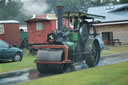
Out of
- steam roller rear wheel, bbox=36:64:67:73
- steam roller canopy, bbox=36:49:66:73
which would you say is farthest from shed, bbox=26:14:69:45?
steam roller canopy, bbox=36:49:66:73

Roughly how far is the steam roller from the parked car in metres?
4.78

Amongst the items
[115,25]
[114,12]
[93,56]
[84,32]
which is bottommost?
[93,56]

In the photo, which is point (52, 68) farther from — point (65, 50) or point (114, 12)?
point (114, 12)

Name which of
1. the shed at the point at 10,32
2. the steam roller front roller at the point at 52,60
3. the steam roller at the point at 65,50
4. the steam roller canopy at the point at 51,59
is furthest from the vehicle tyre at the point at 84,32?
the shed at the point at 10,32

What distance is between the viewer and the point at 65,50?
11.2 metres

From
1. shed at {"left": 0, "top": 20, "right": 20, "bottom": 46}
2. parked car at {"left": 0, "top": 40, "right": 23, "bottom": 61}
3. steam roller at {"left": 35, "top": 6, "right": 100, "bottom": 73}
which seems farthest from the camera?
shed at {"left": 0, "top": 20, "right": 20, "bottom": 46}

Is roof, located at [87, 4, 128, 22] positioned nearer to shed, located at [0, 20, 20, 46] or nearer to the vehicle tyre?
shed, located at [0, 20, 20, 46]

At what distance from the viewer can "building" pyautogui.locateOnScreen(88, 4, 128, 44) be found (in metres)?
31.8

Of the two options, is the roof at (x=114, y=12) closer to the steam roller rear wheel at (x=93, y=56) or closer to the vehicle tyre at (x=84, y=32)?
the steam roller rear wheel at (x=93, y=56)

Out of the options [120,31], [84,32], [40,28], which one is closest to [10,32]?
[40,28]

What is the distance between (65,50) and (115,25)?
22.1 m

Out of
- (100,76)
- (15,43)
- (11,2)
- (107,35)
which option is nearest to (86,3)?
(11,2)

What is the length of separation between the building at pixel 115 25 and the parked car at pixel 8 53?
1660 centimetres

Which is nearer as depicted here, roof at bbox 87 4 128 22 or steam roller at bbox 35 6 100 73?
steam roller at bbox 35 6 100 73
